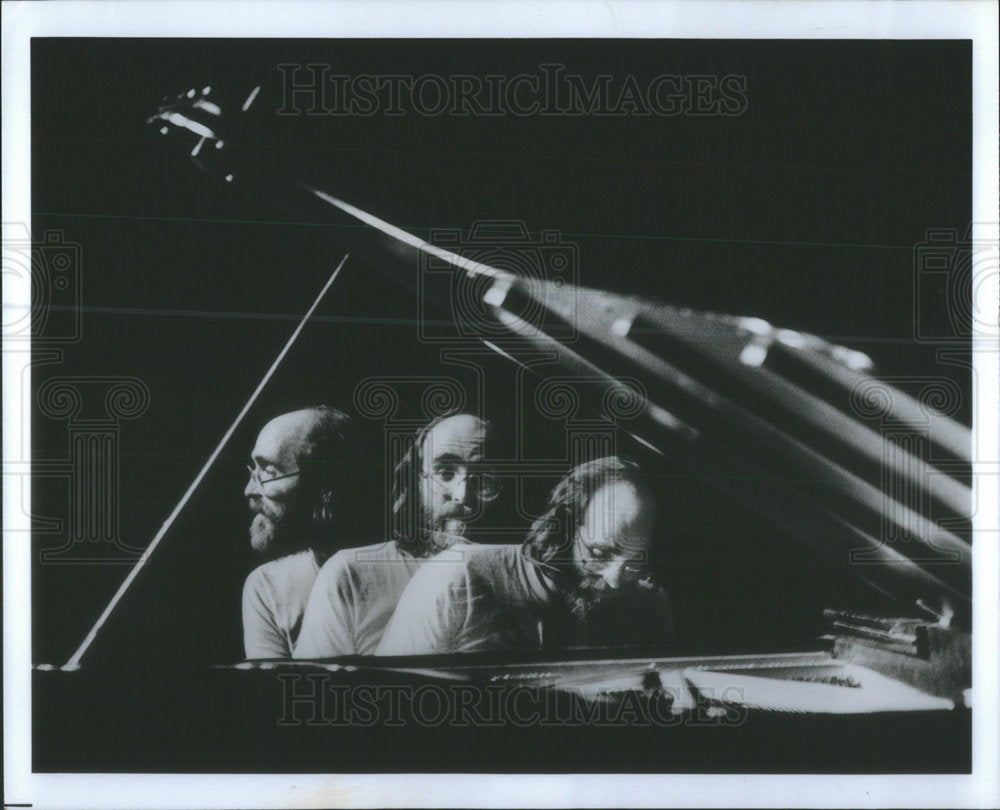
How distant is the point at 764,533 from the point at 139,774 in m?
1.44

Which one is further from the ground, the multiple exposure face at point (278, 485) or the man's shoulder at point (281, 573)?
the multiple exposure face at point (278, 485)

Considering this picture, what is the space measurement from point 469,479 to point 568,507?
22 centimetres

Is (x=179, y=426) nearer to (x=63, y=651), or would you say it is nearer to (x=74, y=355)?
(x=74, y=355)

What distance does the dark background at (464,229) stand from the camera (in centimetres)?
182

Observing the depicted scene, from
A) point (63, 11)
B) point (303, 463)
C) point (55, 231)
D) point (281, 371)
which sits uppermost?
point (63, 11)

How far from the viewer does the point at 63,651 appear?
1.83 meters

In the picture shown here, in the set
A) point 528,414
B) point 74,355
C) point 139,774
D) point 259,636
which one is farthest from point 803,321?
point 139,774

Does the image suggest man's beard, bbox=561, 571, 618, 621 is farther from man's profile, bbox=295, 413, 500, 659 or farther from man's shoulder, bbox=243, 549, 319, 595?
man's shoulder, bbox=243, 549, 319, 595
